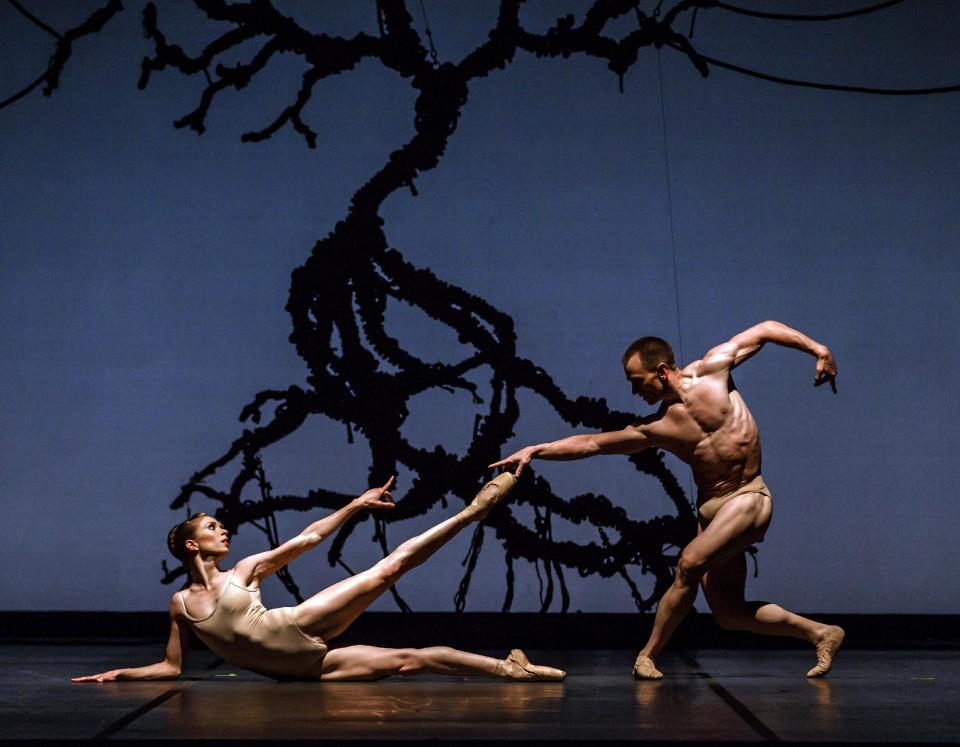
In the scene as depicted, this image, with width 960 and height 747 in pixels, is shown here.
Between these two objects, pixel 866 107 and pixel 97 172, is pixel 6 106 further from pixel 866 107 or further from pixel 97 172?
pixel 866 107

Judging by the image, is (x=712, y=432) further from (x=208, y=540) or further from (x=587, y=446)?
(x=208, y=540)

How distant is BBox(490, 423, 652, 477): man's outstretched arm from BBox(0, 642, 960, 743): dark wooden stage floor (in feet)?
2.40

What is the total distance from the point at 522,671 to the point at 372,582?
1.77 feet

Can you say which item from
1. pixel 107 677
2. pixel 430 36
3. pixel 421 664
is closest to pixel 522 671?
pixel 421 664

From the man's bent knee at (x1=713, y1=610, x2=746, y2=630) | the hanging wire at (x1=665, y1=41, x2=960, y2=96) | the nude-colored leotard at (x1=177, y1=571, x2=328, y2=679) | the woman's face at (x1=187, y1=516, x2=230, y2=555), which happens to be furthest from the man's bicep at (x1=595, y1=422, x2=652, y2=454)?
the hanging wire at (x1=665, y1=41, x2=960, y2=96)

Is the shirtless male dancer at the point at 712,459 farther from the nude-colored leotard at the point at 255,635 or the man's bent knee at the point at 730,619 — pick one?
the nude-colored leotard at the point at 255,635

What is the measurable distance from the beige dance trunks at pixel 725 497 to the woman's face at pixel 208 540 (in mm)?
1593

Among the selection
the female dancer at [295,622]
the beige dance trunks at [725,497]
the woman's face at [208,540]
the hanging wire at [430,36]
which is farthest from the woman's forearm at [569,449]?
the hanging wire at [430,36]

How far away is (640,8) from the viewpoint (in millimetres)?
5410

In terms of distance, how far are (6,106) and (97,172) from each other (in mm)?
601

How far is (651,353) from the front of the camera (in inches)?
149

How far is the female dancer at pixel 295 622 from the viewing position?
352 centimetres

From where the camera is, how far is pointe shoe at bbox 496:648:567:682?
138 inches

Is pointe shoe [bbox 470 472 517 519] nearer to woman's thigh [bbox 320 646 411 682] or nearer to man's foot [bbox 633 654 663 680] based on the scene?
woman's thigh [bbox 320 646 411 682]
